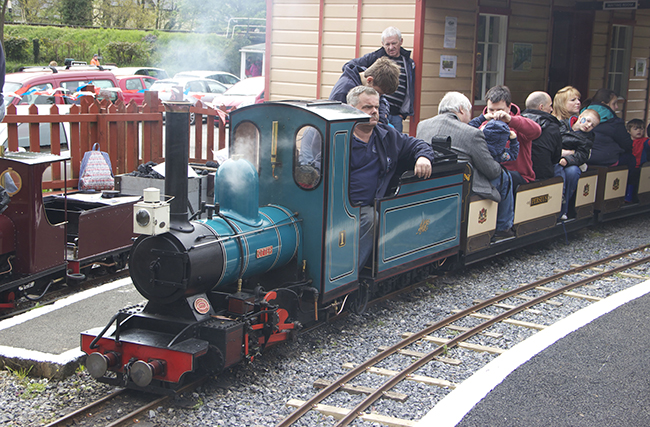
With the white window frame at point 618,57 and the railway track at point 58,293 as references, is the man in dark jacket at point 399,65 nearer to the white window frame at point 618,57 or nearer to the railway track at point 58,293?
the railway track at point 58,293

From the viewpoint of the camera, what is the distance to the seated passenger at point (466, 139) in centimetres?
718

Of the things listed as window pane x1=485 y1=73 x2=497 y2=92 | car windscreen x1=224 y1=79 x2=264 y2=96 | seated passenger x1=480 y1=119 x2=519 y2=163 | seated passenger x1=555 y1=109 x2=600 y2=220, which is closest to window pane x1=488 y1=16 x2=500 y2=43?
window pane x1=485 y1=73 x2=497 y2=92

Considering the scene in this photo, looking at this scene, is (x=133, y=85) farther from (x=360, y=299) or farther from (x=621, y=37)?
(x=360, y=299)

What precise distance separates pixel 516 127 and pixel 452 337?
3.11 m

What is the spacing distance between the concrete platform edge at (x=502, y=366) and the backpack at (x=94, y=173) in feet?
17.5

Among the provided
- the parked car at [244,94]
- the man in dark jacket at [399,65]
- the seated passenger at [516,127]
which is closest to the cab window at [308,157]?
the man in dark jacket at [399,65]

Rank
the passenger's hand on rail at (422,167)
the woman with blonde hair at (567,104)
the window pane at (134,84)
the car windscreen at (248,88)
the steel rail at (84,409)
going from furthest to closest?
the car windscreen at (248,88)
the window pane at (134,84)
the woman with blonde hair at (567,104)
the passenger's hand on rail at (422,167)
the steel rail at (84,409)

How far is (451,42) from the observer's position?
949cm

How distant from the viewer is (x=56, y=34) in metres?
32.6

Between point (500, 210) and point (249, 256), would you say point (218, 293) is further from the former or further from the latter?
point (500, 210)

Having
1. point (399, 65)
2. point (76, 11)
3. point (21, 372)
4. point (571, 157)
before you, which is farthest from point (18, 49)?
point (21, 372)

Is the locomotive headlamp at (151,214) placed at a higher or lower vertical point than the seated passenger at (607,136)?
lower

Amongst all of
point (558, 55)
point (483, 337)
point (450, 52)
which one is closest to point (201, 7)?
point (558, 55)

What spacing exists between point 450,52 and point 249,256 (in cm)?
588
